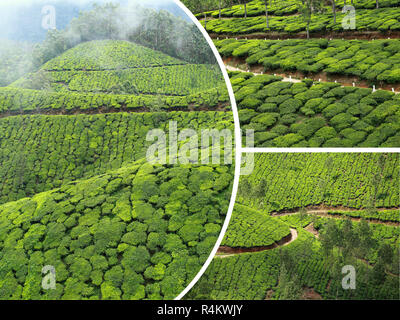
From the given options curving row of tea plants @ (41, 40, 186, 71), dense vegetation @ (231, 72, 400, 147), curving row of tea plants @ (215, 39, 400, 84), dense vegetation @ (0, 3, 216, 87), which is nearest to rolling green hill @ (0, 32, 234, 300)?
dense vegetation @ (0, 3, 216, 87)

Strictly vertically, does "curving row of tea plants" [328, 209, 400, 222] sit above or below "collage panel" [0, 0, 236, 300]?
below

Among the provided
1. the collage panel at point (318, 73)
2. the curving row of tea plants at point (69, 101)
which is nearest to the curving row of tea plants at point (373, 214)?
the collage panel at point (318, 73)

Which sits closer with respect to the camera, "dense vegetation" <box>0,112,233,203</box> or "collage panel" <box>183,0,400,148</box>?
"dense vegetation" <box>0,112,233,203</box>

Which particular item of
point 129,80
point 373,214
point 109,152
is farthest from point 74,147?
point 373,214

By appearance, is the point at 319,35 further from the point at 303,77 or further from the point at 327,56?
the point at 303,77

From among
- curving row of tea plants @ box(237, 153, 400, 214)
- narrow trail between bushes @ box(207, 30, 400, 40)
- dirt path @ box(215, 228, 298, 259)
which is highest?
narrow trail between bushes @ box(207, 30, 400, 40)

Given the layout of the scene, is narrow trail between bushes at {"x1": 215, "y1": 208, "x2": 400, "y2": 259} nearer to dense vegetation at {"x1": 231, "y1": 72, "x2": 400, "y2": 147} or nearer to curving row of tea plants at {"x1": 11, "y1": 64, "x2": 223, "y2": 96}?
dense vegetation at {"x1": 231, "y1": 72, "x2": 400, "y2": 147}

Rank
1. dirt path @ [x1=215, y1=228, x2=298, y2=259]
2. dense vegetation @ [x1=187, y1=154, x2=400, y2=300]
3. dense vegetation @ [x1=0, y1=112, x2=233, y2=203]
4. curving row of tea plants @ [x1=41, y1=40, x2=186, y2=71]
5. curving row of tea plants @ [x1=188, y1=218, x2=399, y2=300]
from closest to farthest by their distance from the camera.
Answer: dense vegetation @ [x1=0, y1=112, x2=233, y2=203] < curving row of tea plants @ [x1=41, y1=40, x2=186, y2=71] < curving row of tea plants @ [x1=188, y1=218, x2=399, y2=300] < dense vegetation @ [x1=187, y1=154, x2=400, y2=300] < dirt path @ [x1=215, y1=228, x2=298, y2=259]
